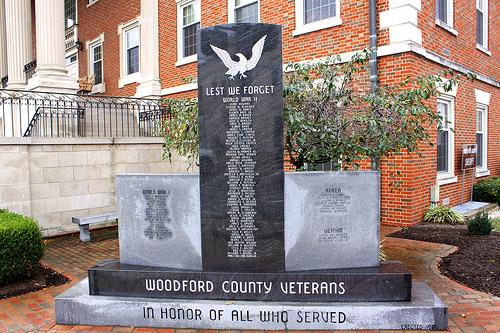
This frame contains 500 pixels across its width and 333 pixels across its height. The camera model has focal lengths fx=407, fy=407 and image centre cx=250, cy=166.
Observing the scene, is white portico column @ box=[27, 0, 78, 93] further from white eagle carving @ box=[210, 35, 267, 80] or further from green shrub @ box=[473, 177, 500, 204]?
green shrub @ box=[473, 177, 500, 204]

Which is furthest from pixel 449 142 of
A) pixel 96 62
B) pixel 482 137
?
pixel 96 62

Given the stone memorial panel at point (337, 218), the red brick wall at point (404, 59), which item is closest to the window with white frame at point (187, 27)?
the red brick wall at point (404, 59)

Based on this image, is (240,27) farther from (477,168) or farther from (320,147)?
(477,168)

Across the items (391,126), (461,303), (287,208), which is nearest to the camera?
(287,208)

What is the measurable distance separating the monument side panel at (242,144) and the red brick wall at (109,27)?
41.2ft

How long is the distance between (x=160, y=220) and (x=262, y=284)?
4.25 ft

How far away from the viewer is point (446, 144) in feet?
34.2

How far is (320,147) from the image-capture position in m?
5.32

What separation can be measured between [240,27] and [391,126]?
2.42 meters

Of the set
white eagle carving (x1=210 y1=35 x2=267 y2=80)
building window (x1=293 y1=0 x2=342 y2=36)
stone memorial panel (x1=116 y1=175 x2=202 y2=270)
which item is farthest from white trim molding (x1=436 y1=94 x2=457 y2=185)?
stone memorial panel (x1=116 y1=175 x2=202 y2=270)

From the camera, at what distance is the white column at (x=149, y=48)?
14.4 meters

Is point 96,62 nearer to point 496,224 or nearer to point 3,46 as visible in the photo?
point 3,46

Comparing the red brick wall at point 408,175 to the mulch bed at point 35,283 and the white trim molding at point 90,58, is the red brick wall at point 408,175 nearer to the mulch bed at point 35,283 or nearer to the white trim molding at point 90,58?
the mulch bed at point 35,283

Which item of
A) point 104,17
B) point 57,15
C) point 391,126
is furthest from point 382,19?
point 104,17
